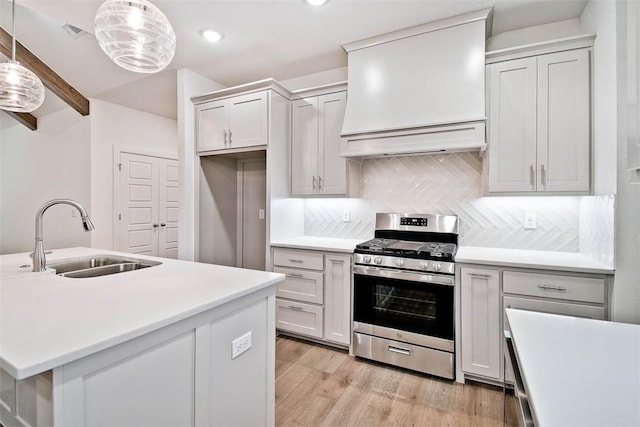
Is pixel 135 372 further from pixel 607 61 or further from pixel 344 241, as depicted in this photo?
pixel 607 61

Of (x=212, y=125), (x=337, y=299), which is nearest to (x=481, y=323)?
(x=337, y=299)

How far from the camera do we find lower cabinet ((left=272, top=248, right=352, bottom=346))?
2.67 m

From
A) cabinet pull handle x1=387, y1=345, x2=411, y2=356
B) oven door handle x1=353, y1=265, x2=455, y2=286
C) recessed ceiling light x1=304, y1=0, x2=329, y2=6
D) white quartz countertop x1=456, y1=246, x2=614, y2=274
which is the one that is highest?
recessed ceiling light x1=304, y1=0, x2=329, y2=6

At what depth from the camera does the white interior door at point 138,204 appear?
464 centimetres

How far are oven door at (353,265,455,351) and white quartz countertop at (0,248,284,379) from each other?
117 cm

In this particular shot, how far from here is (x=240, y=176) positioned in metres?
3.92

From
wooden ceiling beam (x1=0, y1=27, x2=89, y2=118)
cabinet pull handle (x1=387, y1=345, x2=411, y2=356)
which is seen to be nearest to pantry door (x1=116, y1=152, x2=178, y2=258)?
wooden ceiling beam (x1=0, y1=27, x2=89, y2=118)

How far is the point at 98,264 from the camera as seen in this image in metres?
2.28

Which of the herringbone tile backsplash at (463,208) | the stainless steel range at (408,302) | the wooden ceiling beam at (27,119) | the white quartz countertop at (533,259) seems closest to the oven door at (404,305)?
the stainless steel range at (408,302)

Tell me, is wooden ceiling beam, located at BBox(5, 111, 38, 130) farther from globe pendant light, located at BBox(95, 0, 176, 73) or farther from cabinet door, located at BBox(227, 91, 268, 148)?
globe pendant light, located at BBox(95, 0, 176, 73)

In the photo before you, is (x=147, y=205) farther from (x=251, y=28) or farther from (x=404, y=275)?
(x=404, y=275)

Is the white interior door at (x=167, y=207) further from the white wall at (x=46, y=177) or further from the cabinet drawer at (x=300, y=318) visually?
the cabinet drawer at (x=300, y=318)

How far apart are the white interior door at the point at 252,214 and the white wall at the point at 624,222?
3.14 meters

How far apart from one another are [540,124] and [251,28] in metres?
2.41
